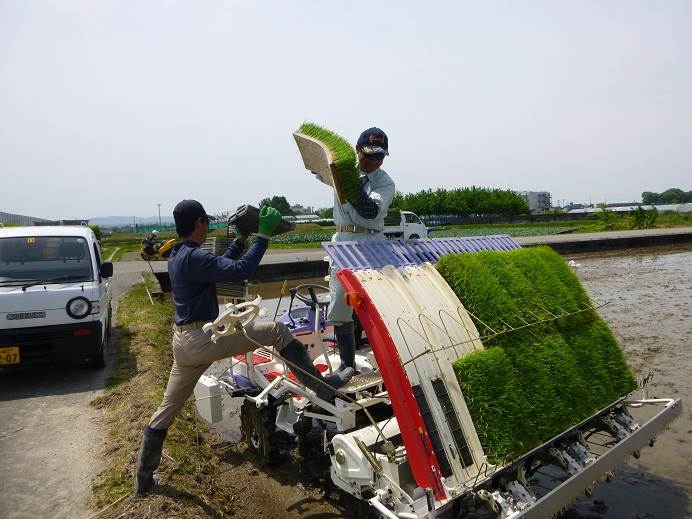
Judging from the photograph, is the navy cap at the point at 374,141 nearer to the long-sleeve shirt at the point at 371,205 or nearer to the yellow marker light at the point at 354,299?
the long-sleeve shirt at the point at 371,205

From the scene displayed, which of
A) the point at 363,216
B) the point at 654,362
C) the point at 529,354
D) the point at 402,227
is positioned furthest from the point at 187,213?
the point at 402,227

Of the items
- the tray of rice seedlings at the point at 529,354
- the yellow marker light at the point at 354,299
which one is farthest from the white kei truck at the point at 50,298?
the tray of rice seedlings at the point at 529,354

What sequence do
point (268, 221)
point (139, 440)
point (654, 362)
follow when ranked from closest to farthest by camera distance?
point (268, 221)
point (139, 440)
point (654, 362)

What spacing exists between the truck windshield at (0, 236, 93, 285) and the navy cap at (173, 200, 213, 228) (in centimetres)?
416

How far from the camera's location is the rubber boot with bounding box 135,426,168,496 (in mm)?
3768

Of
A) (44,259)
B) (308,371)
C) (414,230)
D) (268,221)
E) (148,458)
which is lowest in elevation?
(148,458)

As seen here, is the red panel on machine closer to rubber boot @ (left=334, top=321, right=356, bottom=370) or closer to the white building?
rubber boot @ (left=334, top=321, right=356, bottom=370)

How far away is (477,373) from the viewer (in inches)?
132

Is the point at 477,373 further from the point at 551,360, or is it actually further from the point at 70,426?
the point at 70,426

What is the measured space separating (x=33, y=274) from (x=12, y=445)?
9.56ft

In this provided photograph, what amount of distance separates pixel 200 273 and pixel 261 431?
206 centimetres

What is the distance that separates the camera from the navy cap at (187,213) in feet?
12.8

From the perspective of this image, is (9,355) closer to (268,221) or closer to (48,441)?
(48,441)

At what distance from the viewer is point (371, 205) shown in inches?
171
